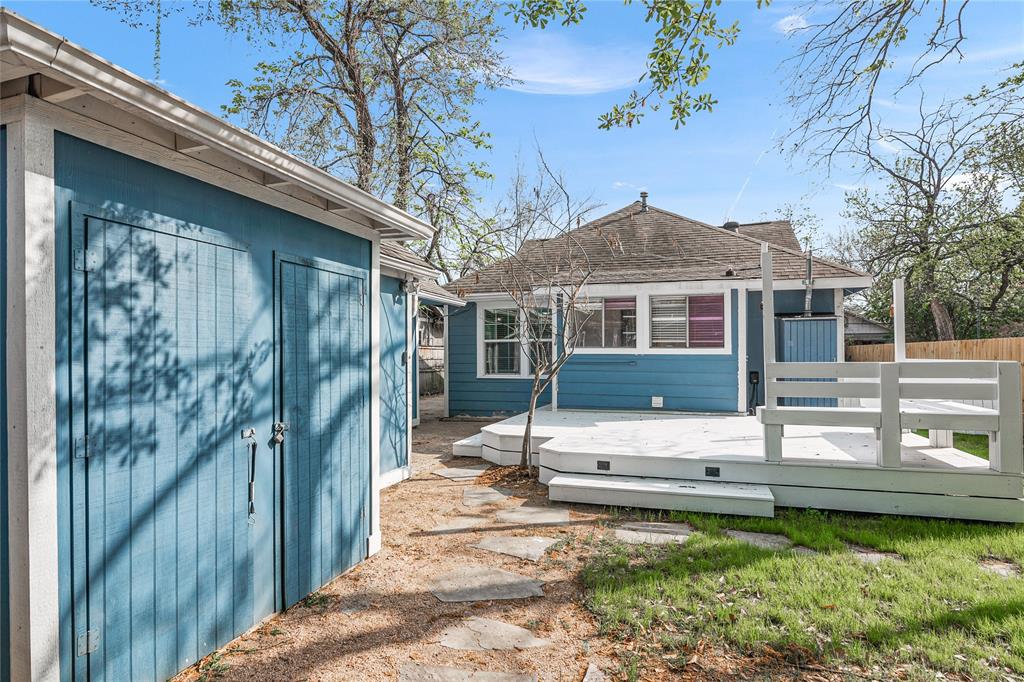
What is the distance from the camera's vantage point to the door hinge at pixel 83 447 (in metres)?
2.18

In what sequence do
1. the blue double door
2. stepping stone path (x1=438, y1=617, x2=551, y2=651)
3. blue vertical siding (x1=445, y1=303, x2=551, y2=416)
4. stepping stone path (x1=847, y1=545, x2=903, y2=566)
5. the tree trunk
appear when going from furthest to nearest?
the tree trunk → blue vertical siding (x1=445, y1=303, x2=551, y2=416) → stepping stone path (x1=847, y1=545, x2=903, y2=566) → stepping stone path (x1=438, y1=617, x2=551, y2=651) → the blue double door

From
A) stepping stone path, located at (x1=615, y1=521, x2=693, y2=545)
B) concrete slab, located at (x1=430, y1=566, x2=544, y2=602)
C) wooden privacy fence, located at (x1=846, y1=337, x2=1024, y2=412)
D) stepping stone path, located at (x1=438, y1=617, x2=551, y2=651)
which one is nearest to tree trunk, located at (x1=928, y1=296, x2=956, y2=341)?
wooden privacy fence, located at (x1=846, y1=337, x2=1024, y2=412)

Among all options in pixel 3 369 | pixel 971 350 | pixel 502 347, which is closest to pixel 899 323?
pixel 971 350

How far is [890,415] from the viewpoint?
16.1 feet

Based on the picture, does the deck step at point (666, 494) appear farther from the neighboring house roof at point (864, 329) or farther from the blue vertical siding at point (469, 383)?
the neighboring house roof at point (864, 329)

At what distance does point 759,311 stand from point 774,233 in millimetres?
4601

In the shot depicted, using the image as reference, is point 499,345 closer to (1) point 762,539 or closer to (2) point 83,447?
(1) point 762,539

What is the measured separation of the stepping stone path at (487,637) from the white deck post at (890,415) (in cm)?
377

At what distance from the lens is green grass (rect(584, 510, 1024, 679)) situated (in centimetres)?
284

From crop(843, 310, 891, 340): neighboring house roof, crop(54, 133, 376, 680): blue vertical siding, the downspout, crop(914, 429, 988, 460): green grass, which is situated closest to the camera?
crop(54, 133, 376, 680): blue vertical siding

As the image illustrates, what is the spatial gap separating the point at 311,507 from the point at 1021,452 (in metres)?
5.82

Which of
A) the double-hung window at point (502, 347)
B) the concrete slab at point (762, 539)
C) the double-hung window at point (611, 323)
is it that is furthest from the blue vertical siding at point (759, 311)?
the concrete slab at point (762, 539)

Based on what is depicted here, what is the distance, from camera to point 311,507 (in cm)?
362

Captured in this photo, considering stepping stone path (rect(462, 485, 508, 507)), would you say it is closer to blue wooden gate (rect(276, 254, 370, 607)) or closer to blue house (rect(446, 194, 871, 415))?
blue wooden gate (rect(276, 254, 370, 607))
